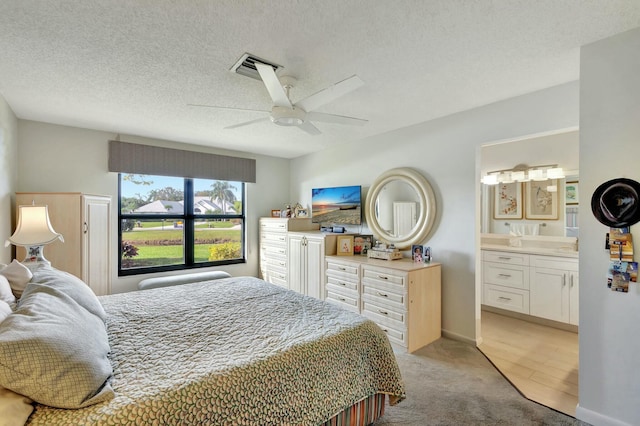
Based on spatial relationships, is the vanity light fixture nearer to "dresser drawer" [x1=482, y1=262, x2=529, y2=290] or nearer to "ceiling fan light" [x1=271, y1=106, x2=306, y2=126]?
"dresser drawer" [x1=482, y1=262, x2=529, y2=290]

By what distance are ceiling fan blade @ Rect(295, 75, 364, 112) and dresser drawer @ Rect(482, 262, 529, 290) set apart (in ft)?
10.8

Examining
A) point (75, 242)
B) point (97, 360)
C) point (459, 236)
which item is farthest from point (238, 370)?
point (75, 242)

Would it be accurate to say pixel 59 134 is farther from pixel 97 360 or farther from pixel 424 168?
pixel 424 168

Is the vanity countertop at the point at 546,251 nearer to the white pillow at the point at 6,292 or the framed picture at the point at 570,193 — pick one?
the framed picture at the point at 570,193

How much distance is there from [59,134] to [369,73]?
150 inches

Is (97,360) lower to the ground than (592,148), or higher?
lower

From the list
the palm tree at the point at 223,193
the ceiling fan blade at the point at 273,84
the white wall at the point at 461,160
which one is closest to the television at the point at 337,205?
the white wall at the point at 461,160

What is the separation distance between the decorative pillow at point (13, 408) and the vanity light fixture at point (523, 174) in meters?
5.00

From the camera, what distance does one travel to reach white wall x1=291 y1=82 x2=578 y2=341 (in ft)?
8.44

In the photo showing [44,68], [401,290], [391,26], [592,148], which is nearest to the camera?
[391,26]

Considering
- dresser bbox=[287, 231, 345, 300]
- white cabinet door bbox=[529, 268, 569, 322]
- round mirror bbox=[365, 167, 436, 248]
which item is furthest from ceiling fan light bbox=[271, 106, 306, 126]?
white cabinet door bbox=[529, 268, 569, 322]

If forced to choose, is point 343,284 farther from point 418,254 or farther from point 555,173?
point 555,173

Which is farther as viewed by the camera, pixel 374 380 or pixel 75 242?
pixel 75 242

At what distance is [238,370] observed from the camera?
51.1 inches
